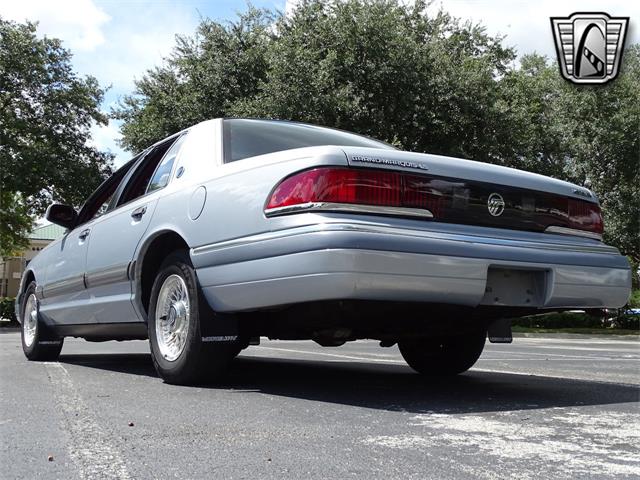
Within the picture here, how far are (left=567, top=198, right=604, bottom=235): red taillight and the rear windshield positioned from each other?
1439 mm

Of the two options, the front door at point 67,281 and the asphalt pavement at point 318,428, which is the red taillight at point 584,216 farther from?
the front door at point 67,281

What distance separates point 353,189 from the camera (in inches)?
136

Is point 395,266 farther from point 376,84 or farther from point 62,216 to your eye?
point 376,84

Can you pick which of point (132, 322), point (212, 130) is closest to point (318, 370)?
point (132, 322)

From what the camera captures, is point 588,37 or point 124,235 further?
point 588,37

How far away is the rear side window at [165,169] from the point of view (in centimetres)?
477

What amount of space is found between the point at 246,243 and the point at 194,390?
1.00 m

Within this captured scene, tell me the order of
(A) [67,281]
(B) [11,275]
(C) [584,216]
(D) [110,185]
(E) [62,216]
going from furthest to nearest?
(B) [11,275] → (E) [62,216] → (D) [110,185] → (A) [67,281] → (C) [584,216]

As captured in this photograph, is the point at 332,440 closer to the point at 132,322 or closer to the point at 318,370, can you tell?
the point at 132,322

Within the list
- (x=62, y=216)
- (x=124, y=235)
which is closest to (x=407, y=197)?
(x=124, y=235)

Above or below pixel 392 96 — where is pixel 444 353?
below

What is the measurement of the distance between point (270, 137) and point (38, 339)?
11.2 feet

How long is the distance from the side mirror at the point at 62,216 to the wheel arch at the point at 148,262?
191 centimetres

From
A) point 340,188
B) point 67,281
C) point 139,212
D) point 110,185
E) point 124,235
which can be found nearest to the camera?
point 340,188
